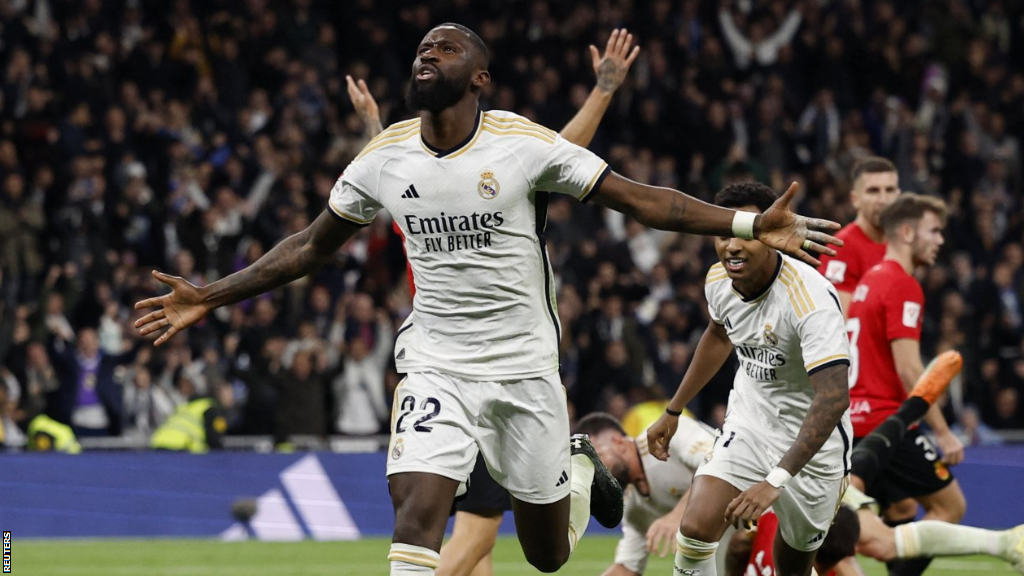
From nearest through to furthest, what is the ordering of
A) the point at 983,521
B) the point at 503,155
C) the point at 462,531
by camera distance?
the point at 503,155
the point at 462,531
the point at 983,521

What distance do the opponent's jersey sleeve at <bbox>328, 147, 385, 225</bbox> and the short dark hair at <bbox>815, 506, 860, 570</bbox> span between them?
3010 mm

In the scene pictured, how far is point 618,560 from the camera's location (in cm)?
888

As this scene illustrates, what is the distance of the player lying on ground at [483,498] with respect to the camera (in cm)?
813

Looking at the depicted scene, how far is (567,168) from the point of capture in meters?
6.28

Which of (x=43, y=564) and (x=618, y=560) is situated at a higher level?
(x=618, y=560)

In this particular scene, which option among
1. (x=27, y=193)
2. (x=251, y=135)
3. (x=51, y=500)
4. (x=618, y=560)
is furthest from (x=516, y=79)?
(x=618, y=560)

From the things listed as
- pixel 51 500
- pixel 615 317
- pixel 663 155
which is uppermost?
pixel 663 155

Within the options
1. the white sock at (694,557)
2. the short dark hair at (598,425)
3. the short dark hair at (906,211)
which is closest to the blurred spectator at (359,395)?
the short dark hair at (598,425)

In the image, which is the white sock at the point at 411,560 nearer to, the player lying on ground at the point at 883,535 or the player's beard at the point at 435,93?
the player's beard at the point at 435,93

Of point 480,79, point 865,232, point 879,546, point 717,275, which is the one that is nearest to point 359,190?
point 480,79

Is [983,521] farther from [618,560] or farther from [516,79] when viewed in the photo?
[516,79]

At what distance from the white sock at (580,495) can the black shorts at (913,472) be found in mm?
2080

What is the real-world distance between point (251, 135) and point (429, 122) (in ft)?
44.6

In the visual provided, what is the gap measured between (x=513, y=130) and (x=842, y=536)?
9.80 ft
